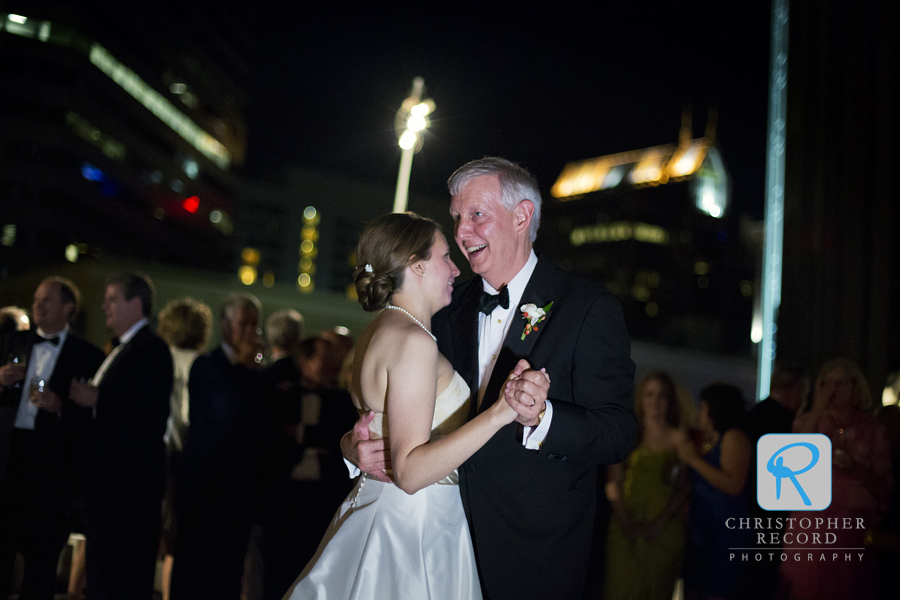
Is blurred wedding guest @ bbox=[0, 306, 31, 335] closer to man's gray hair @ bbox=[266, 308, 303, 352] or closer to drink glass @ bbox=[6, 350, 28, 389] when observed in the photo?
drink glass @ bbox=[6, 350, 28, 389]

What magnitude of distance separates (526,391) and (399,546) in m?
0.80

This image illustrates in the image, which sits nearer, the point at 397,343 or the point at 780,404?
the point at 397,343

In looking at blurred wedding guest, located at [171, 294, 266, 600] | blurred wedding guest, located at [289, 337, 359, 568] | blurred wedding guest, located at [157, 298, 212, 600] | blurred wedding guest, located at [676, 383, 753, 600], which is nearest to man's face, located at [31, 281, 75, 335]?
blurred wedding guest, located at [171, 294, 266, 600]

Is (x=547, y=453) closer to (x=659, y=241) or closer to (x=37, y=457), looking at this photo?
(x=37, y=457)

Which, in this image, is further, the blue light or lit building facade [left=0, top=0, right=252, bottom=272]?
the blue light

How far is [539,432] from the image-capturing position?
2.11 meters

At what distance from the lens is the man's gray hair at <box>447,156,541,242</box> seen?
2.62m

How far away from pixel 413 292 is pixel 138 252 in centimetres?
6757

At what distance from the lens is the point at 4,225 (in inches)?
1971

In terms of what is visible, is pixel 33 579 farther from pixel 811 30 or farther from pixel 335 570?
pixel 811 30

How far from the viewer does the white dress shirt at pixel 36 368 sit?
4211mm

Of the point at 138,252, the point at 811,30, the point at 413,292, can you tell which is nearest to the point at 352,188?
the point at 138,252

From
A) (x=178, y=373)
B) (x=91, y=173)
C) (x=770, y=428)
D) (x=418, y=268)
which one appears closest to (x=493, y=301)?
(x=418, y=268)

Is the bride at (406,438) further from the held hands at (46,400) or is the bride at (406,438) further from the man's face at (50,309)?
the man's face at (50,309)
